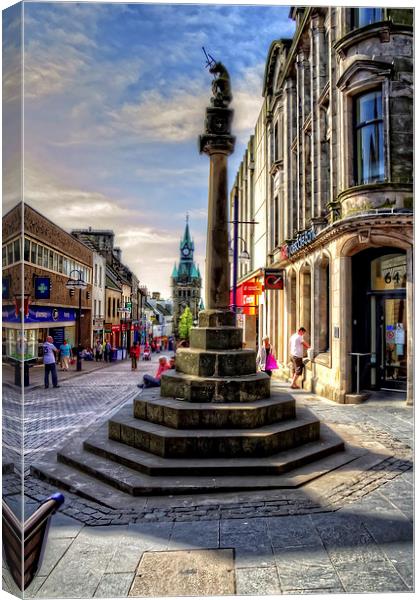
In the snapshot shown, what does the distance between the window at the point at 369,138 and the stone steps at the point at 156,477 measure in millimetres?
6142

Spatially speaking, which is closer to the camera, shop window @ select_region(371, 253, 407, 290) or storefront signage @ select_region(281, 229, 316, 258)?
shop window @ select_region(371, 253, 407, 290)

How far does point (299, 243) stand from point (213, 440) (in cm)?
1049

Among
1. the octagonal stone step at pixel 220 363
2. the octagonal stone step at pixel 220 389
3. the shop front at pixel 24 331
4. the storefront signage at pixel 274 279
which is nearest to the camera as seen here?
the shop front at pixel 24 331

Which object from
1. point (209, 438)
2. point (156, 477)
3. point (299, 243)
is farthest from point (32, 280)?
point (299, 243)

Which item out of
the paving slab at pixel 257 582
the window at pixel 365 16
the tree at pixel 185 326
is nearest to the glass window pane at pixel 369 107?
the window at pixel 365 16

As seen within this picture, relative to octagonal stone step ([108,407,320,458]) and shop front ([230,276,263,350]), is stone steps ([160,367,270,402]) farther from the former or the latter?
shop front ([230,276,263,350])

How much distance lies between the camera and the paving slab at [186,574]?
3098 millimetres

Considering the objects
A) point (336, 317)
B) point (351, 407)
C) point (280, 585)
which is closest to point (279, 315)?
point (336, 317)

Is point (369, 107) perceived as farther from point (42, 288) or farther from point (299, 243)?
point (42, 288)

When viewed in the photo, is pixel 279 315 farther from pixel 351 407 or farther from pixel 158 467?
pixel 158 467

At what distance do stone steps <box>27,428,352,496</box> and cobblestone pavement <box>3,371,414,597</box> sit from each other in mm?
122

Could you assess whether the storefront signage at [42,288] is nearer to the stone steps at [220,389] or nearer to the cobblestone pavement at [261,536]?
the cobblestone pavement at [261,536]

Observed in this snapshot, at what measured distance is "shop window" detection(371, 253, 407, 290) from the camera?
9578 millimetres

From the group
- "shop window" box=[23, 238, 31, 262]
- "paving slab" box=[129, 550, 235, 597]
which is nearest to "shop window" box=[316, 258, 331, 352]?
"paving slab" box=[129, 550, 235, 597]
